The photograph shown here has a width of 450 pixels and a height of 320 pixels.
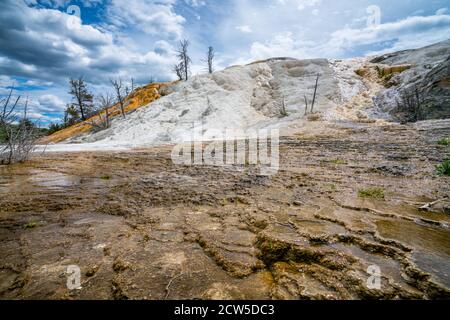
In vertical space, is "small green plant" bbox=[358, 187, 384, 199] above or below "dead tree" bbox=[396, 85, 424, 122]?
below

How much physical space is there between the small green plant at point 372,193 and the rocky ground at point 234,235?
0.05 feet

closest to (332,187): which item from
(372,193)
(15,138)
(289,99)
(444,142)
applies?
(372,193)

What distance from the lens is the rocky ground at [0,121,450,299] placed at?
2.01 metres

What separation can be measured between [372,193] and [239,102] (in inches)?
869

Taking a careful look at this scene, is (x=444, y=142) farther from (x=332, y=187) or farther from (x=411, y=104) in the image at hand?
(x=411, y=104)

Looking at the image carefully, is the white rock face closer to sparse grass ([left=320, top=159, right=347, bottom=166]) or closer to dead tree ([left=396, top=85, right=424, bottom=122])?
dead tree ([left=396, top=85, right=424, bottom=122])

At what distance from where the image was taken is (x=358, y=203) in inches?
148

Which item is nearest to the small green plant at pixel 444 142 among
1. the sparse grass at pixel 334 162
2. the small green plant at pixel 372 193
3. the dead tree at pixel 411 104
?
the sparse grass at pixel 334 162

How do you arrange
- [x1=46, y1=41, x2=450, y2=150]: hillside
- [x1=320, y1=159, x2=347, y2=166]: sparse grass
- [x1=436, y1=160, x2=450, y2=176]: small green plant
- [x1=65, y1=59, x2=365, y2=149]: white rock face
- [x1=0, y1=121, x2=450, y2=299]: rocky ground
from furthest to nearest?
[x1=65, y1=59, x2=365, y2=149]: white rock face → [x1=46, y1=41, x2=450, y2=150]: hillside → [x1=320, y1=159, x2=347, y2=166]: sparse grass → [x1=436, y1=160, x2=450, y2=176]: small green plant → [x1=0, y1=121, x2=450, y2=299]: rocky ground

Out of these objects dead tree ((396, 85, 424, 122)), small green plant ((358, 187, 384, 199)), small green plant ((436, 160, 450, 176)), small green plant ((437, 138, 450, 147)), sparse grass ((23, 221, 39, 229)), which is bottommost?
sparse grass ((23, 221, 39, 229))

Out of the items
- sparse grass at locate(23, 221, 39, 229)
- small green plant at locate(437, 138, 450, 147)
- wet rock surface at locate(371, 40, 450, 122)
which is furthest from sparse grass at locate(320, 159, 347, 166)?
wet rock surface at locate(371, 40, 450, 122)

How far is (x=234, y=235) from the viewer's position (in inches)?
115

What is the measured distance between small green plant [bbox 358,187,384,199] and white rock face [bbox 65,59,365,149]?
1335cm
